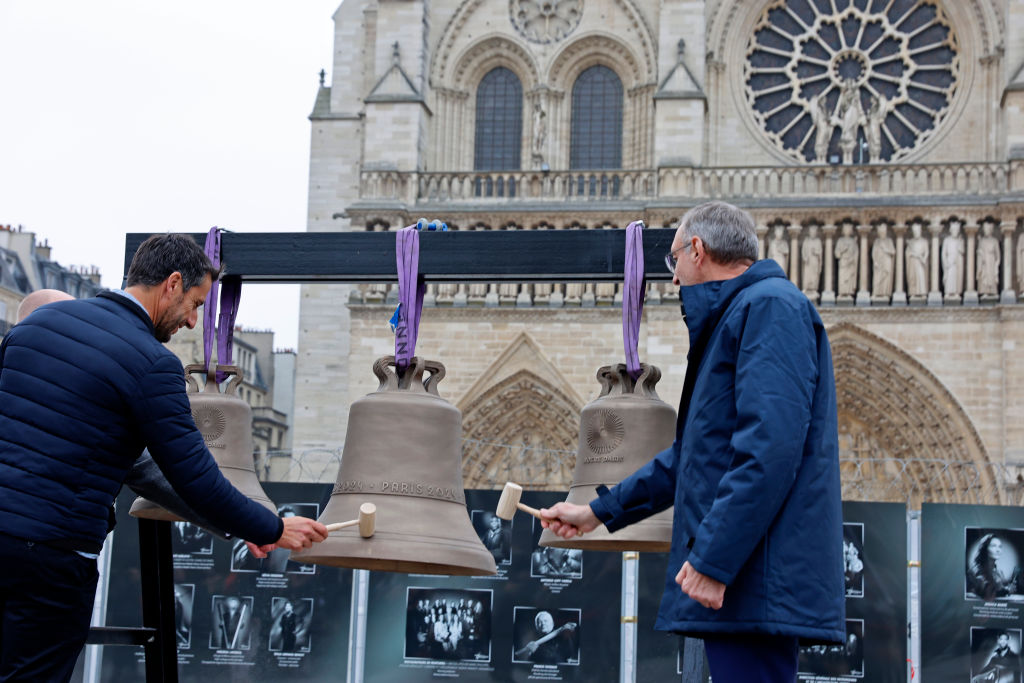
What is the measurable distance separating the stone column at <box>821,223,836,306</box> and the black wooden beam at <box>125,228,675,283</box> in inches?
536

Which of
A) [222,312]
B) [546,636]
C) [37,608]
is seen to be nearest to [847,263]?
[546,636]

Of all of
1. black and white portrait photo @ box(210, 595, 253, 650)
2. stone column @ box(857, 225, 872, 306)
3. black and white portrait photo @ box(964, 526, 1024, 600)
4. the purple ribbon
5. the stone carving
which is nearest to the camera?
the purple ribbon

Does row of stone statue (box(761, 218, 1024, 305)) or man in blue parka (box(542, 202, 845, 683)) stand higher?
row of stone statue (box(761, 218, 1024, 305))

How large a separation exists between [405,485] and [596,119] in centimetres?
1633

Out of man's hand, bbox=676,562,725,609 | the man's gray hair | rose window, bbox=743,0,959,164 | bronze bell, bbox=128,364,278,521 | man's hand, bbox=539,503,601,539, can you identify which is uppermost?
rose window, bbox=743,0,959,164

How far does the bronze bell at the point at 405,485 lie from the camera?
3.92m

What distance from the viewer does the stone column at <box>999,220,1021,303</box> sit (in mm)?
17078

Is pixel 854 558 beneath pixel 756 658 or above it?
above

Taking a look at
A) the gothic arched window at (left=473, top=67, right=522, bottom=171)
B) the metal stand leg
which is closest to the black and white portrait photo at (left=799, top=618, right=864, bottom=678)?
the metal stand leg

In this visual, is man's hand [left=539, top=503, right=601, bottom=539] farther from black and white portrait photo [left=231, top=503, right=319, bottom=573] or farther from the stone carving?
the stone carving

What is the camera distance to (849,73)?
754 inches

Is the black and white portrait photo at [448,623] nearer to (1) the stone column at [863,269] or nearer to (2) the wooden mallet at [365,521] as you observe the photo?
(2) the wooden mallet at [365,521]

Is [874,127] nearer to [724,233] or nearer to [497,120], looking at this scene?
[497,120]

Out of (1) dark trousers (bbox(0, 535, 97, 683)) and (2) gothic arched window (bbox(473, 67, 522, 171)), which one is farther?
(2) gothic arched window (bbox(473, 67, 522, 171))
